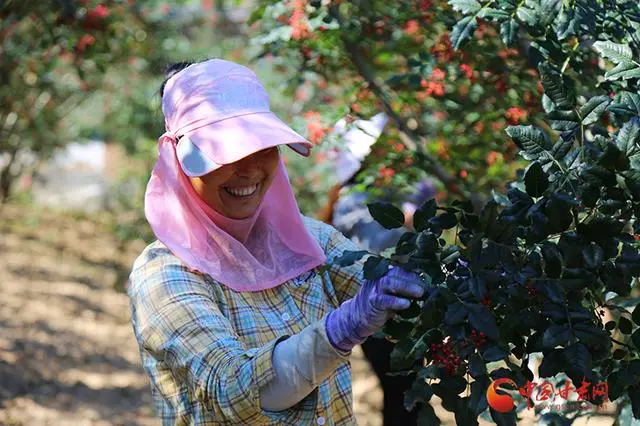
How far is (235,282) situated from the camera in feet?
7.60

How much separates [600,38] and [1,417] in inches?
145

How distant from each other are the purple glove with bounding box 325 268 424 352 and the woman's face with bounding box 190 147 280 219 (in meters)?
0.43

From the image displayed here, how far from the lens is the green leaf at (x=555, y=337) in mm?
1800

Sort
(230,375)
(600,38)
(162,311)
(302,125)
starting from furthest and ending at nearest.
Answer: (302,125) → (600,38) → (162,311) → (230,375)

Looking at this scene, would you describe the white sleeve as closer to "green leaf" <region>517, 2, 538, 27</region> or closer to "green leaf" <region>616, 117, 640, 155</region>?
"green leaf" <region>616, 117, 640, 155</region>

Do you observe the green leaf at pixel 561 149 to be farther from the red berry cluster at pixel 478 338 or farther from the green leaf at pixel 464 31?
the green leaf at pixel 464 31

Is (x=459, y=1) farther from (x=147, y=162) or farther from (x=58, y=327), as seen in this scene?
(x=147, y=162)

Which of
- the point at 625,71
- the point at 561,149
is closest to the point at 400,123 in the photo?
the point at 625,71

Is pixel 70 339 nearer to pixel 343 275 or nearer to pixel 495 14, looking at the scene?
pixel 343 275

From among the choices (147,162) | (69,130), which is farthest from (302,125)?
(69,130)

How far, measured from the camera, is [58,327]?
267 inches

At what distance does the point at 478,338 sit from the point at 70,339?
5.12 meters

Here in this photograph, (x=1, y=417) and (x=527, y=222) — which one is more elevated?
(x=527, y=222)

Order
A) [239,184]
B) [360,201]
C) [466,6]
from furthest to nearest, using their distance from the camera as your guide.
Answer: [360,201] < [466,6] < [239,184]
